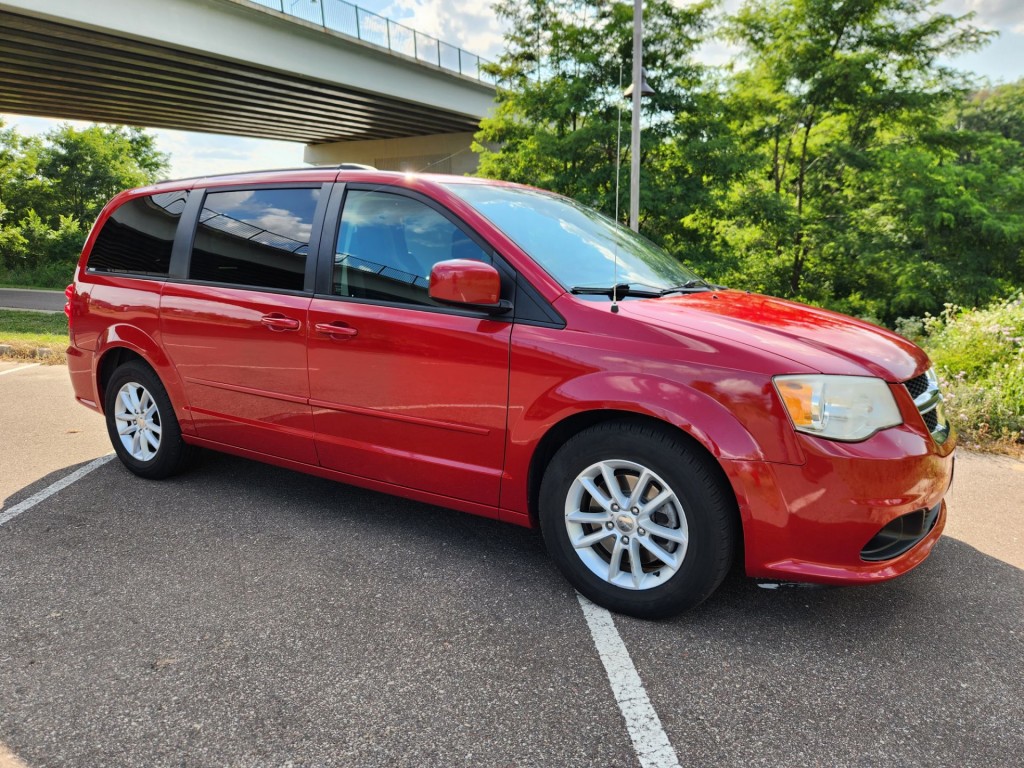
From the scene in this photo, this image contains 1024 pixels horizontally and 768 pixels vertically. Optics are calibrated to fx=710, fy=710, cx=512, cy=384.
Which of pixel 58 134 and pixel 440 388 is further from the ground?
pixel 58 134

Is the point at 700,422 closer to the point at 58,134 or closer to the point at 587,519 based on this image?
the point at 587,519

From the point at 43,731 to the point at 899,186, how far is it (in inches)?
780

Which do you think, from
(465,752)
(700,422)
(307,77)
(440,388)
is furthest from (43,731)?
(307,77)

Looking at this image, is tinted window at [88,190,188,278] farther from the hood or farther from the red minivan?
the hood

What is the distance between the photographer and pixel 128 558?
3.34 metres

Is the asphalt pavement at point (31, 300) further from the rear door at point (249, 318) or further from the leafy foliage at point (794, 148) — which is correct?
the rear door at point (249, 318)

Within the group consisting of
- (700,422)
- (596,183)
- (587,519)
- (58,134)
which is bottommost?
(587,519)

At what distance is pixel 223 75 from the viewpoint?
72.3ft

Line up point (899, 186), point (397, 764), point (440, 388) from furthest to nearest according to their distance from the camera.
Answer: point (899, 186) < point (440, 388) < point (397, 764)

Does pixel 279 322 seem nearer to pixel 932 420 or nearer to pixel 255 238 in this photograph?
pixel 255 238

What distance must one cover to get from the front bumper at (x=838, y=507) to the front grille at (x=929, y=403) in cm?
12

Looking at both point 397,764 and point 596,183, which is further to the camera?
point 596,183

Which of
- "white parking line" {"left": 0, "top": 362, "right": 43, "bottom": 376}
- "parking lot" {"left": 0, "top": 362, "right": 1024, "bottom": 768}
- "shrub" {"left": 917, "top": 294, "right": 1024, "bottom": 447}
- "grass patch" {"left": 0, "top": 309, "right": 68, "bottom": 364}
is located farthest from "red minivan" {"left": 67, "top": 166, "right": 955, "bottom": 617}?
"white parking line" {"left": 0, "top": 362, "right": 43, "bottom": 376}

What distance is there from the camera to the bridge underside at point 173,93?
1861cm
